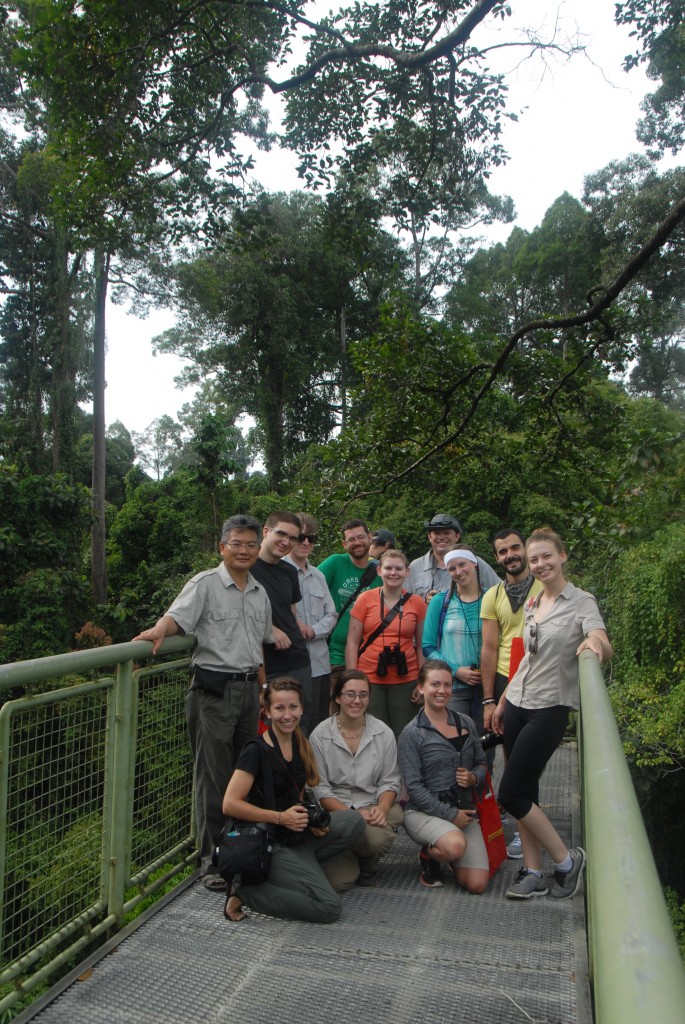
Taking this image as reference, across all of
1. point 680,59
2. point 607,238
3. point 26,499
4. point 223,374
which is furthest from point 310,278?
point 680,59

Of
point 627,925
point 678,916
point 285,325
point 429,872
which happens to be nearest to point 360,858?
point 429,872

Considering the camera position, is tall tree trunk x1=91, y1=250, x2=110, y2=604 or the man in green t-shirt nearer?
the man in green t-shirt

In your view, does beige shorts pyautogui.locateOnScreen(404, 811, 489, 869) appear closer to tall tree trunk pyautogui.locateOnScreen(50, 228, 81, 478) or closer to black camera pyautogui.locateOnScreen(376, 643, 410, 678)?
black camera pyautogui.locateOnScreen(376, 643, 410, 678)

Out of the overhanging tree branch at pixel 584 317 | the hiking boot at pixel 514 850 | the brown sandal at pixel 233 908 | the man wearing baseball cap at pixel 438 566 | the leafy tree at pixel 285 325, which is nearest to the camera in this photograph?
the brown sandal at pixel 233 908

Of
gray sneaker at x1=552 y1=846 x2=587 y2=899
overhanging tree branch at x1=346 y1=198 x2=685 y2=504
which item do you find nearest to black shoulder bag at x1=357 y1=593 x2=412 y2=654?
gray sneaker at x1=552 y1=846 x2=587 y2=899

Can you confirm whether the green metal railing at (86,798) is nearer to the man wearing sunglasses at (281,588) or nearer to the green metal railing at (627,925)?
the man wearing sunglasses at (281,588)

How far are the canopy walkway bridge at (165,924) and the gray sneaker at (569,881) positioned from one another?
0.05 meters

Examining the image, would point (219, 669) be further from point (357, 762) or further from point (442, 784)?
point (442, 784)

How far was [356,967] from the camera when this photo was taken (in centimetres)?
322

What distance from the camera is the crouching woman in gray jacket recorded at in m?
4.10

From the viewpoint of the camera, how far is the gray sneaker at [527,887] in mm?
3906

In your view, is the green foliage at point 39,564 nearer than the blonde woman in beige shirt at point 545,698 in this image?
No

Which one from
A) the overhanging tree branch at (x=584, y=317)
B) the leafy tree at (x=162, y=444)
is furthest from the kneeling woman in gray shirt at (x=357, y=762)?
the leafy tree at (x=162, y=444)

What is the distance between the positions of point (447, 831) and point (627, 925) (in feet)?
11.1
